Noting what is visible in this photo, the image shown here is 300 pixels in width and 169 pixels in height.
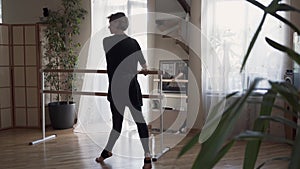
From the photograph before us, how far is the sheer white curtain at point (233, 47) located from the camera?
424 centimetres

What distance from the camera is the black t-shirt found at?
Answer: 10.7ft

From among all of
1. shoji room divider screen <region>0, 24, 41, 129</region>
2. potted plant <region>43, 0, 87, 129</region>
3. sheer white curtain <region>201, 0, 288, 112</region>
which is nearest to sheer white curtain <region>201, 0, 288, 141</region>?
sheer white curtain <region>201, 0, 288, 112</region>

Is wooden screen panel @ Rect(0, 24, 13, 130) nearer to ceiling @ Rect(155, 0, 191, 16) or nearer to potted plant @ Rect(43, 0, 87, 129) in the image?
potted plant @ Rect(43, 0, 87, 129)

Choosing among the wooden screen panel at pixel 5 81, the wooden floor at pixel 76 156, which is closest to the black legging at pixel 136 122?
the wooden floor at pixel 76 156

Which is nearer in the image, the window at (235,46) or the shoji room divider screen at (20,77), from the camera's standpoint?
the window at (235,46)

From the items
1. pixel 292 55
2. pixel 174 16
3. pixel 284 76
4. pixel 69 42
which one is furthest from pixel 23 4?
pixel 292 55

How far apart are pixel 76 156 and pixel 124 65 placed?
1.16 metres

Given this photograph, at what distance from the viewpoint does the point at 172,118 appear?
4973 millimetres

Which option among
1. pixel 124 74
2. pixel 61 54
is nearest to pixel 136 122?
pixel 124 74

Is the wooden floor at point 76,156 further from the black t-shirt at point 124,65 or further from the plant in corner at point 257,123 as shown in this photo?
the plant in corner at point 257,123

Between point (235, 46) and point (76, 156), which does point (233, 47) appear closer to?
point (235, 46)

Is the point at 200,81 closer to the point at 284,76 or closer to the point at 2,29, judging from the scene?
the point at 284,76

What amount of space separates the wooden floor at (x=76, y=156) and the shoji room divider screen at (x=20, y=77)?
0.65m

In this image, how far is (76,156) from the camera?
3.67m
